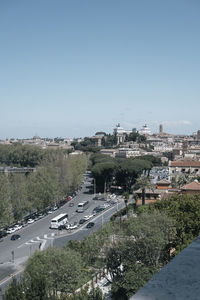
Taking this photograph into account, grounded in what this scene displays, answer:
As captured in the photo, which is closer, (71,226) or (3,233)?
(3,233)

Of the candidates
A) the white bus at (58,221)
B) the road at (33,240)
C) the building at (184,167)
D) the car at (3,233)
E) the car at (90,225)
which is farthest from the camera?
the building at (184,167)

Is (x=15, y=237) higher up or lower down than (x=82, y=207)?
lower down

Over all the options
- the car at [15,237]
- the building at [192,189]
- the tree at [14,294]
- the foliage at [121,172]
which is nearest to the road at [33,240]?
the car at [15,237]

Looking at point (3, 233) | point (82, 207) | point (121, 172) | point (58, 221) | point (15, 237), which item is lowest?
point (3, 233)

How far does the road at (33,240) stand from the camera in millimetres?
20188

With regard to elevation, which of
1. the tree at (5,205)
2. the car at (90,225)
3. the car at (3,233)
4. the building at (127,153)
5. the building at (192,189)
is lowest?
the car at (3,233)

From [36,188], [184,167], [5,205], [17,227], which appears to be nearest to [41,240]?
[5,205]

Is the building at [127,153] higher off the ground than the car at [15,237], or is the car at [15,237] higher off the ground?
the building at [127,153]

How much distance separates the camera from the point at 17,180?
34.1 meters

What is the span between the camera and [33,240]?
84.7ft

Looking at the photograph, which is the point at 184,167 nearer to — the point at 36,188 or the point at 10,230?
the point at 36,188

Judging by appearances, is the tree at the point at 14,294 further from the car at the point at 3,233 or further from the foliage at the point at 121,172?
the foliage at the point at 121,172

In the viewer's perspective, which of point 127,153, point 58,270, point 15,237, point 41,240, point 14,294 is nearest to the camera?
point 14,294

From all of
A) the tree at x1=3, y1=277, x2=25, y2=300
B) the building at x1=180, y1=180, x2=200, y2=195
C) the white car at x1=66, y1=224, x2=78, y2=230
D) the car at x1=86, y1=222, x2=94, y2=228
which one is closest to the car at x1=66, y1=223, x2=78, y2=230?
the white car at x1=66, y1=224, x2=78, y2=230
